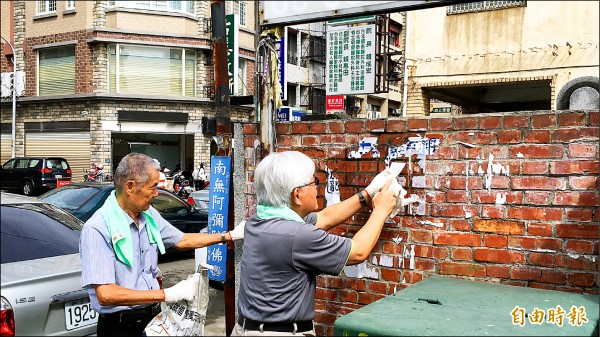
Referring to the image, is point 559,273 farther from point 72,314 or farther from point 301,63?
point 301,63

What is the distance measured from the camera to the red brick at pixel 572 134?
9.49 feet

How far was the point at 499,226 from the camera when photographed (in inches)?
124

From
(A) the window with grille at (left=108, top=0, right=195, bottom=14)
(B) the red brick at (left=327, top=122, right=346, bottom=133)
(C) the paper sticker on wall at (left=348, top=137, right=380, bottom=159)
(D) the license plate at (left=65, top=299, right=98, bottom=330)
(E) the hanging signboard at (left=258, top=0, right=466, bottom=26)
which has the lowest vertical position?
(D) the license plate at (left=65, top=299, right=98, bottom=330)

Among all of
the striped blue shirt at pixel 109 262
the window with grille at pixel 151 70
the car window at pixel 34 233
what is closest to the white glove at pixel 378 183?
the striped blue shirt at pixel 109 262

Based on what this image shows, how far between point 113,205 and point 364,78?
207 inches

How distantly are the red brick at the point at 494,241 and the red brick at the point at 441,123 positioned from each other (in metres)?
0.69

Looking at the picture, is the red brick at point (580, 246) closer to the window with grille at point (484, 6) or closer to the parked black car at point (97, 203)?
the window with grille at point (484, 6)

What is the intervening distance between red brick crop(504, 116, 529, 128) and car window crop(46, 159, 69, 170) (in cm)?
2042

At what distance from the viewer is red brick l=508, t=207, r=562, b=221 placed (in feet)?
9.82

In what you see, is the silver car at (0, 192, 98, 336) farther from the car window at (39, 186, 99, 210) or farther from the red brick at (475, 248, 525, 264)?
the car window at (39, 186, 99, 210)

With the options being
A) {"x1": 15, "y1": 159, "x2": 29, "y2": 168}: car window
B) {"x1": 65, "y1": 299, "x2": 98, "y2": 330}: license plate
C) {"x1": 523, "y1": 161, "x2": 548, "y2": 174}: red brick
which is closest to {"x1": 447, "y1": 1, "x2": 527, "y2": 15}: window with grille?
{"x1": 523, "y1": 161, "x2": 548, "y2": 174}: red brick

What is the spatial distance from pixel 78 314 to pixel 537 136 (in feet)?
9.99

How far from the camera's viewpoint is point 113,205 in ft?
9.35

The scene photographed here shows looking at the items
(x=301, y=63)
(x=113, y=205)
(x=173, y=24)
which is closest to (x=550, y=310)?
(x=113, y=205)
